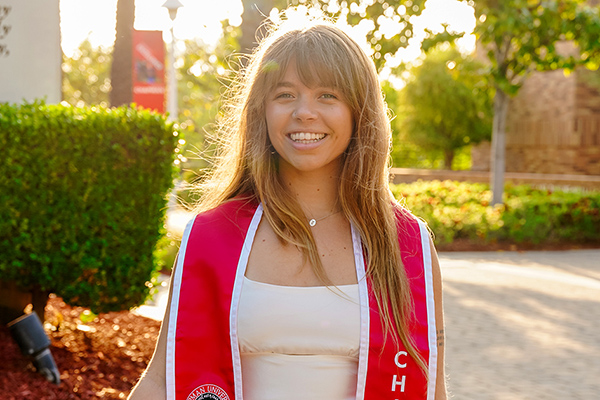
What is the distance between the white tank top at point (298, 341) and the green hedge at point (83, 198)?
2.36 m

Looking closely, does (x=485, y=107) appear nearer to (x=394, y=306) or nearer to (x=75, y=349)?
(x=75, y=349)

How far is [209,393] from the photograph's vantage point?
1.79 m

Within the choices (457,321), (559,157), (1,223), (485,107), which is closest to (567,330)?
(457,321)

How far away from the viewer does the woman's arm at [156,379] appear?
178 centimetres

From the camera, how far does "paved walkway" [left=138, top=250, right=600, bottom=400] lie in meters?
4.93

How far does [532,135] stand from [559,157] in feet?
5.68

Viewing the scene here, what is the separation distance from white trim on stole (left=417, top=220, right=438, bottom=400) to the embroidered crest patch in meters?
0.56

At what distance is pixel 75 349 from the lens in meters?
4.62

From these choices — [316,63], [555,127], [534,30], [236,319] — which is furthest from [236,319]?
[555,127]

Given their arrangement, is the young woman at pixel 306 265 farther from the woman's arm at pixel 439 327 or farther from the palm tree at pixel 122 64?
the palm tree at pixel 122 64

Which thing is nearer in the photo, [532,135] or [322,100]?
[322,100]

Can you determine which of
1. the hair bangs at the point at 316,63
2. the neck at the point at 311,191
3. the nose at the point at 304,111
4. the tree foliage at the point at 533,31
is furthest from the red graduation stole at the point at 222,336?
the tree foliage at the point at 533,31

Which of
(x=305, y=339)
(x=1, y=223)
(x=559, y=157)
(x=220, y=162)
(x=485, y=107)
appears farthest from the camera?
(x=485, y=107)

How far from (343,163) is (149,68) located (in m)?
11.1
